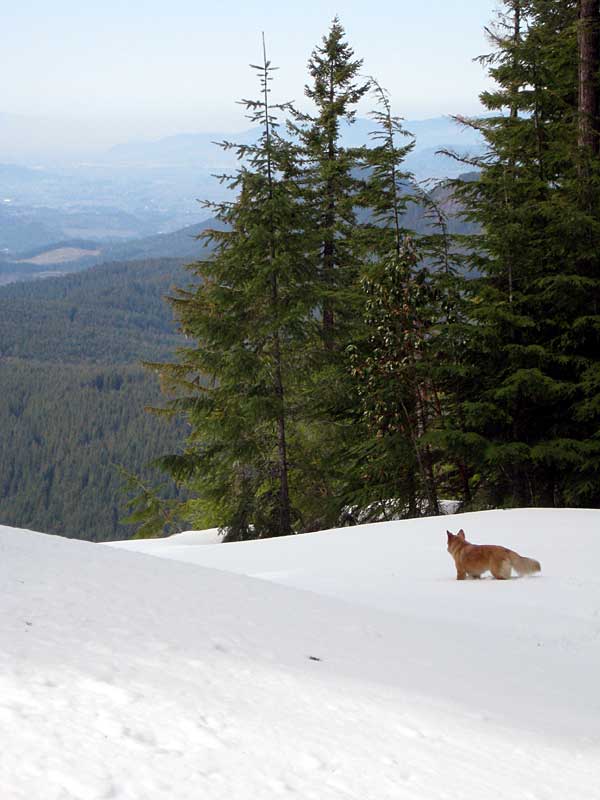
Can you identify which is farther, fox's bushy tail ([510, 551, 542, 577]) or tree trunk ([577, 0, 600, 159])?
tree trunk ([577, 0, 600, 159])

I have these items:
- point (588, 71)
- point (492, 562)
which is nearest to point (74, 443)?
point (588, 71)

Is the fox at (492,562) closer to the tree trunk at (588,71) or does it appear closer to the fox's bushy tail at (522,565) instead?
the fox's bushy tail at (522,565)

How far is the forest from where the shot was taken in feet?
44.5

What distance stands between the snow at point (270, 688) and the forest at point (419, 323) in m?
6.87

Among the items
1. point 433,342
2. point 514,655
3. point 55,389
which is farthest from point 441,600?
point 55,389

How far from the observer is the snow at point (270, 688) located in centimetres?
289

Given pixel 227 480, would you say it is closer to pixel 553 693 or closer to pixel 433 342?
pixel 433 342

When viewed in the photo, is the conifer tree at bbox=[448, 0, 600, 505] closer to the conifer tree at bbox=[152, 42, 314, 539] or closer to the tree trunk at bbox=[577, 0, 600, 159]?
Answer: the tree trunk at bbox=[577, 0, 600, 159]

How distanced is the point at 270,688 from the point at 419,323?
40.3 ft

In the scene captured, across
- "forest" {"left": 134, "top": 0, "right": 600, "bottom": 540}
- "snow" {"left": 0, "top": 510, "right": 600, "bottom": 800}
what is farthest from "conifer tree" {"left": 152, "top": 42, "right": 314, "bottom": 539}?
"snow" {"left": 0, "top": 510, "right": 600, "bottom": 800}

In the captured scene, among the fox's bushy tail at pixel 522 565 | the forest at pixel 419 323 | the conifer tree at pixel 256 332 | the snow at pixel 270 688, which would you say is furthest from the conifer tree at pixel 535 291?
the snow at pixel 270 688

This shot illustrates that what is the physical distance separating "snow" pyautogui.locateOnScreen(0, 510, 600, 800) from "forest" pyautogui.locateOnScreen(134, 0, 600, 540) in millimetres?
6874

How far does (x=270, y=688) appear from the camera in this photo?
12.7ft

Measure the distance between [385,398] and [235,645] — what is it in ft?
37.8
